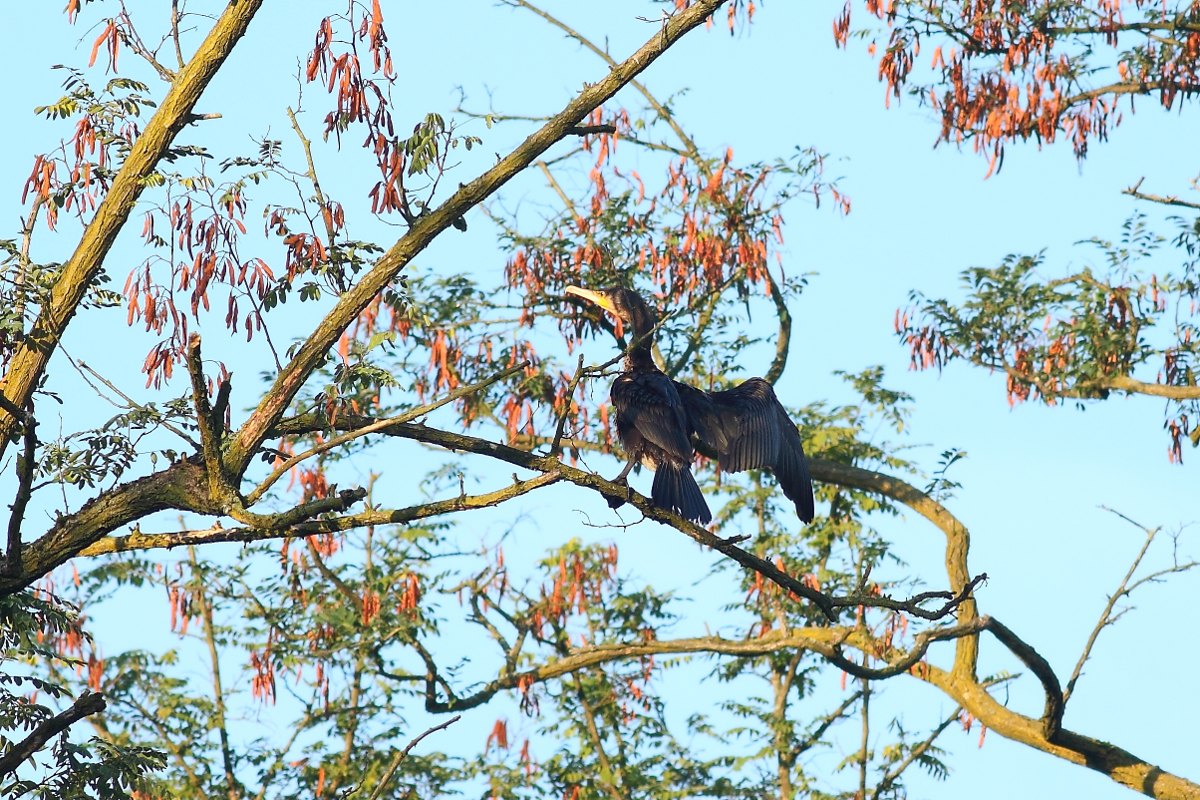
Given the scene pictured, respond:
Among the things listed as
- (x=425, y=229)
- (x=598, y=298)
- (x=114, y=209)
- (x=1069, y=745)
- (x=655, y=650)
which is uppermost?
(x=598, y=298)

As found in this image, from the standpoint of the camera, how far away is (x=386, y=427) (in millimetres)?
4949

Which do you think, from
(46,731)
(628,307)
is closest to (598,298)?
(628,307)

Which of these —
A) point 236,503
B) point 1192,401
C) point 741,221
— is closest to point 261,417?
point 236,503

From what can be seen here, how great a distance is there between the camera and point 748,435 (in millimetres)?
7324

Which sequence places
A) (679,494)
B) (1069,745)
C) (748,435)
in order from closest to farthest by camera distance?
(679,494) → (748,435) → (1069,745)

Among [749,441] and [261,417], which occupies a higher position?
[749,441]

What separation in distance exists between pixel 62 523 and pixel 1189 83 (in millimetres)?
9463

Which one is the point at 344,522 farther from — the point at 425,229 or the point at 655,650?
the point at 655,650

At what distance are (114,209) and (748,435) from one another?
10.9ft

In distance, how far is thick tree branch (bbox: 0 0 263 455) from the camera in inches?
199

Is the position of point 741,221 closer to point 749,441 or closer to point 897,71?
point 897,71

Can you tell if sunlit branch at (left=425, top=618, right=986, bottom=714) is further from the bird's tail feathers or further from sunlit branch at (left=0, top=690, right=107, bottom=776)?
sunlit branch at (left=0, top=690, right=107, bottom=776)

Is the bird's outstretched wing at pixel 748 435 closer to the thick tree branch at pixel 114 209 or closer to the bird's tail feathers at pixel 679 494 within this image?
the bird's tail feathers at pixel 679 494

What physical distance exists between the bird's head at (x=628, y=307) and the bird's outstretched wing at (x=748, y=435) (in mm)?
921
